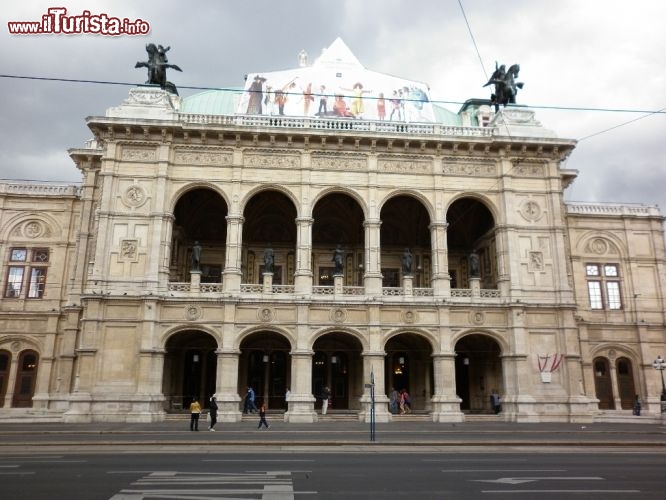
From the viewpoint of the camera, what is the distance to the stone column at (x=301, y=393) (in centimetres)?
2794

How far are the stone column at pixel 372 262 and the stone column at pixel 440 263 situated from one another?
10.6ft

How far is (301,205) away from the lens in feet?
102

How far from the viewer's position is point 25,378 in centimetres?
3459

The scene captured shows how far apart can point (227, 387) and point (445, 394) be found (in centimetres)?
1160

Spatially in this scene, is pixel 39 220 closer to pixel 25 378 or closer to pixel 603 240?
pixel 25 378

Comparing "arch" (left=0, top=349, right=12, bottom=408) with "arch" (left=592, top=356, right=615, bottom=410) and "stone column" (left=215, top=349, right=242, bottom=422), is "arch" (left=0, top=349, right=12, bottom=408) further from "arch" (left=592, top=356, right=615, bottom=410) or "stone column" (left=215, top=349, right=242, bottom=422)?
"arch" (left=592, top=356, right=615, bottom=410)

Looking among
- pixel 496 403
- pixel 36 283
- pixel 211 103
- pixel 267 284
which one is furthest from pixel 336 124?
pixel 36 283

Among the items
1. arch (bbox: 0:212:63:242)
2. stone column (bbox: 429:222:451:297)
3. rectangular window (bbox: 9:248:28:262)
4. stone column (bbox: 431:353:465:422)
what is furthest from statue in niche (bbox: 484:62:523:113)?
rectangular window (bbox: 9:248:28:262)

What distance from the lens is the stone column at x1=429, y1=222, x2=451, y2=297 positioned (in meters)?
30.6

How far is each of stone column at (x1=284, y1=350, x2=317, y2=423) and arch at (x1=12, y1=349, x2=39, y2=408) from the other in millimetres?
17827

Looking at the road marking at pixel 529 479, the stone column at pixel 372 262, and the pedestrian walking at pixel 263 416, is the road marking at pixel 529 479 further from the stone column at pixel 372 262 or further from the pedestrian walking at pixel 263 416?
the stone column at pixel 372 262

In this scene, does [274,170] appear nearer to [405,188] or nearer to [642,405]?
[405,188]

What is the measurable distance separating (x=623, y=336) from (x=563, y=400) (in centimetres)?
1046

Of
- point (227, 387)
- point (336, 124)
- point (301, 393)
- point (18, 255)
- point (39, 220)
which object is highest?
point (336, 124)
